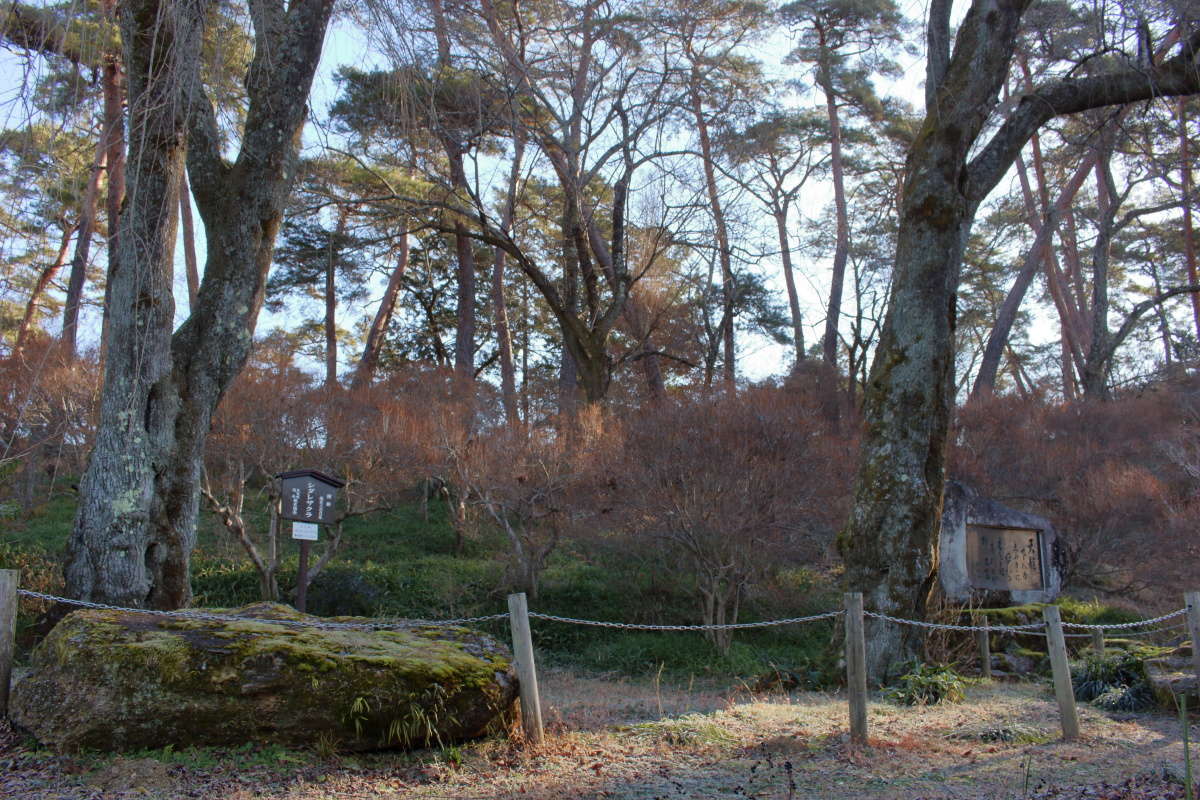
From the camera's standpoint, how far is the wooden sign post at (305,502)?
31.6 ft

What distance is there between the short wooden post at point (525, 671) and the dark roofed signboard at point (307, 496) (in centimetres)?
515

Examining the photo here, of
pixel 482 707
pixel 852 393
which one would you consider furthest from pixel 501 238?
pixel 482 707

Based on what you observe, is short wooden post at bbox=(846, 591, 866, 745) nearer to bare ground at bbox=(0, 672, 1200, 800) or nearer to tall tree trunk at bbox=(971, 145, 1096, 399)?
bare ground at bbox=(0, 672, 1200, 800)

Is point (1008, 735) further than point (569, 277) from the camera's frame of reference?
No

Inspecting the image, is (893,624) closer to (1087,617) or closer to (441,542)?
(1087,617)

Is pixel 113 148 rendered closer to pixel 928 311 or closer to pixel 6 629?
pixel 6 629

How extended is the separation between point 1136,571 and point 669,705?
13316 mm

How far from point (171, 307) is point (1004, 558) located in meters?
10.6

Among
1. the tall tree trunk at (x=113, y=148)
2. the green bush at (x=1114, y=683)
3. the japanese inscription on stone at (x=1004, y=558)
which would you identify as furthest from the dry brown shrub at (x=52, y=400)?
the green bush at (x=1114, y=683)

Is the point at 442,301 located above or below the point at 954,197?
above

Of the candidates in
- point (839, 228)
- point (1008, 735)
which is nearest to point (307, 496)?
point (1008, 735)

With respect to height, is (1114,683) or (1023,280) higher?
(1023,280)

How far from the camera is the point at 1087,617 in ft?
43.0

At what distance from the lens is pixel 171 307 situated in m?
7.07
